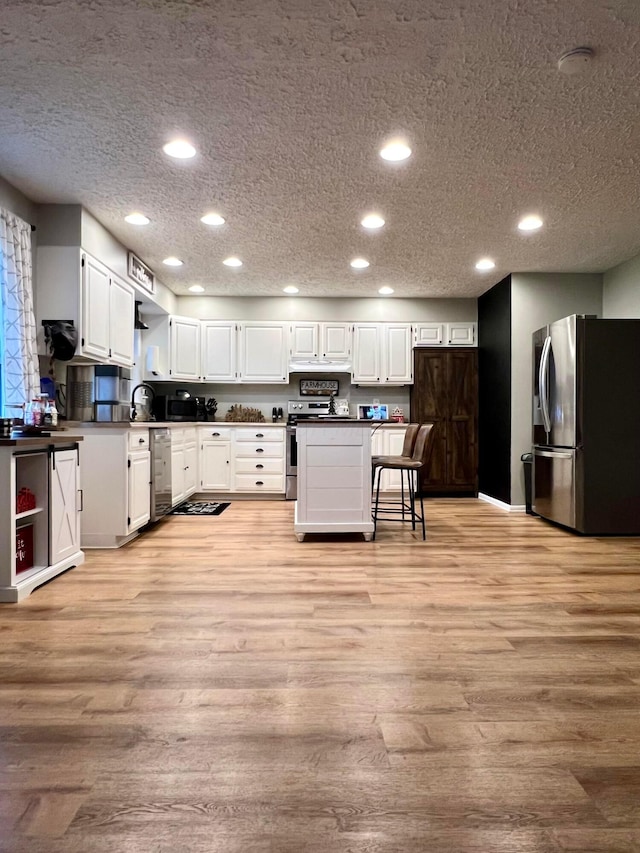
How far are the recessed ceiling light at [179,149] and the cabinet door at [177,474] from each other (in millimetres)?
2788

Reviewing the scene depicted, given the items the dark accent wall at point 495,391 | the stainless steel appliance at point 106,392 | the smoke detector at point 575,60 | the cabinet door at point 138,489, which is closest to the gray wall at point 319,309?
the dark accent wall at point 495,391

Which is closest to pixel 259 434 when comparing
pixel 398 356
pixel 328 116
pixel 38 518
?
pixel 398 356

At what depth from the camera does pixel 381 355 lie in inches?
247

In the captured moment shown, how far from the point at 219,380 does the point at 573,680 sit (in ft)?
17.2

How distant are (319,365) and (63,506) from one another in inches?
152

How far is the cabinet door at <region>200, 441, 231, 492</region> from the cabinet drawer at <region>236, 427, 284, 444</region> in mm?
211

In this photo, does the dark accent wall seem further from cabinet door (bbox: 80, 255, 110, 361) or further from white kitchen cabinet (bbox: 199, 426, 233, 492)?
cabinet door (bbox: 80, 255, 110, 361)

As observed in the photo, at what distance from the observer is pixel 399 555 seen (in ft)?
11.2

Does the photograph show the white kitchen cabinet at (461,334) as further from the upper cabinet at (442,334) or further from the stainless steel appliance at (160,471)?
the stainless steel appliance at (160,471)

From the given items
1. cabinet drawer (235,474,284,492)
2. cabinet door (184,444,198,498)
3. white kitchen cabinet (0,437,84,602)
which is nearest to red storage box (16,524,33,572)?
white kitchen cabinet (0,437,84,602)

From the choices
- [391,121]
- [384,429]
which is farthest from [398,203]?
[384,429]

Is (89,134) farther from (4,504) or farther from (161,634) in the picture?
(161,634)

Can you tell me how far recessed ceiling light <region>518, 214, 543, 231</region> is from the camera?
3756 millimetres

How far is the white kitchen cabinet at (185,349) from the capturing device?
5953mm
